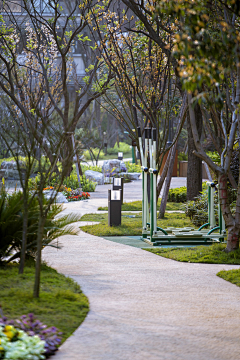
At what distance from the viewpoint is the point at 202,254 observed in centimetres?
766

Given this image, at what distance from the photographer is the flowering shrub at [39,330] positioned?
3653 millimetres

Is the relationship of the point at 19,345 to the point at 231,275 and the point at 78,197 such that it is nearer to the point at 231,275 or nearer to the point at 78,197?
the point at 231,275

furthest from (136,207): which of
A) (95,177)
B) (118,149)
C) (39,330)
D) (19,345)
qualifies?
(118,149)

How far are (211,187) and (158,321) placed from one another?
5.11 m

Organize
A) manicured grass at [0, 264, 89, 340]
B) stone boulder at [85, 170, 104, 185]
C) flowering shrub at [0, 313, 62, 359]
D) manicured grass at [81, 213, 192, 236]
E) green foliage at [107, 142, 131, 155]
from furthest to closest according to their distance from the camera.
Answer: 1. green foliage at [107, 142, 131, 155]
2. stone boulder at [85, 170, 104, 185]
3. manicured grass at [81, 213, 192, 236]
4. manicured grass at [0, 264, 89, 340]
5. flowering shrub at [0, 313, 62, 359]

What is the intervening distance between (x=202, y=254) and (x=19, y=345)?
15.2 ft

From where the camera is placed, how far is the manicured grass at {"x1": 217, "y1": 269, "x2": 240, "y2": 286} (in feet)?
19.9

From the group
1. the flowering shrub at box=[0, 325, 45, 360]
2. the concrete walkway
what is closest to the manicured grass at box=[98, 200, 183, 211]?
the concrete walkway

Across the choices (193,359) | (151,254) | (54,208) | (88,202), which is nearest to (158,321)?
(193,359)

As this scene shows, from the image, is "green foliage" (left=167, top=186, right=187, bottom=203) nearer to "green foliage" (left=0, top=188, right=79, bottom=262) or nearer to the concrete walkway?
the concrete walkway

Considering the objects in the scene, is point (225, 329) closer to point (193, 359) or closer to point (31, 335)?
point (193, 359)

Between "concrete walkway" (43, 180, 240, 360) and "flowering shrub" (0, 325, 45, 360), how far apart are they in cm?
18

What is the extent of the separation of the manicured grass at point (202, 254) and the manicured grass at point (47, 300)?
235 cm

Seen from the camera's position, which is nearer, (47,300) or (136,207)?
(47,300)
